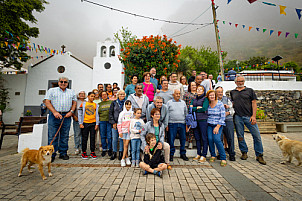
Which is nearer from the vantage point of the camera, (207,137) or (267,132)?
(207,137)

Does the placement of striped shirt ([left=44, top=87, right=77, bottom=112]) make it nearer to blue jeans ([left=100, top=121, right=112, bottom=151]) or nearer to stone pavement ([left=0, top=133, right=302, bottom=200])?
blue jeans ([left=100, top=121, right=112, bottom=151])

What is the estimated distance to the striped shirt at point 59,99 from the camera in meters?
4.27

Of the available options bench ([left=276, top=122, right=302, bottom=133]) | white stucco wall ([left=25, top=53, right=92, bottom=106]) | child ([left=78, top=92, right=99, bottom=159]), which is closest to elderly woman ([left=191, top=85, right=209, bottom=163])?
child ([left=78, top=92, right=99, bottom=159])

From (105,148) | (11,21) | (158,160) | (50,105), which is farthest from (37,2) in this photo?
(158,160)

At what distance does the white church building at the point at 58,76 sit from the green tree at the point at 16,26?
8.95 ft

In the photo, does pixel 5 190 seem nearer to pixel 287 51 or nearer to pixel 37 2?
pixel 37 2

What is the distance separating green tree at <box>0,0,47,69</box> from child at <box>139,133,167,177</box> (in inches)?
479

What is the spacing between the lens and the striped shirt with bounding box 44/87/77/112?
427 centimetres

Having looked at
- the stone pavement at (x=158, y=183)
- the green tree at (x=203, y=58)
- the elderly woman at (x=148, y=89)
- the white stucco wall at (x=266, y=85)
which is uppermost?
the green tree at (x=203, y=58)

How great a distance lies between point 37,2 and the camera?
13680mm

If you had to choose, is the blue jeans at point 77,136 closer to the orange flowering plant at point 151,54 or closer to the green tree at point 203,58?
the orange flowering plant at point 151,54

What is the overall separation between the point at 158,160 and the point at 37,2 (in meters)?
17.7

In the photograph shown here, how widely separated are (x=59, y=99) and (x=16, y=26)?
505 inches

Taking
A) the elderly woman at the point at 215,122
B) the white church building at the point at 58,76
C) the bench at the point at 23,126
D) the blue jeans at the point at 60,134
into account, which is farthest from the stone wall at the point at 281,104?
the white church building at the point at 58,76
